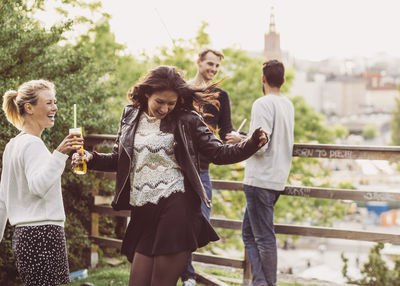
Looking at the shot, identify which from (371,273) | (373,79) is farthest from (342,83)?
(371,273)

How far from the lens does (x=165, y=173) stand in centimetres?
293

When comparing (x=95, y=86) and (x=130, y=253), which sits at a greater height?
(x=95, y=86)

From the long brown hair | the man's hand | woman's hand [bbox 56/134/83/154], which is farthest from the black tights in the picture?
the man's hand

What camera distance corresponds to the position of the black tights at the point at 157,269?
2893 mm

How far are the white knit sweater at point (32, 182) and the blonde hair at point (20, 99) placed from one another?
6.9 inches

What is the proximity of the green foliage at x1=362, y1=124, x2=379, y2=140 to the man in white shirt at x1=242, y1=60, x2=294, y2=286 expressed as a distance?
113 meters

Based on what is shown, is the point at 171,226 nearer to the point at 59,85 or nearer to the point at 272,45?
the point at 59,85

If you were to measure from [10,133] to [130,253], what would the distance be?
2191 millimetres

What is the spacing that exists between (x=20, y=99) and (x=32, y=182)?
0.55 m

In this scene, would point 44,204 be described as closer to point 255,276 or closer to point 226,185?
point 255,276

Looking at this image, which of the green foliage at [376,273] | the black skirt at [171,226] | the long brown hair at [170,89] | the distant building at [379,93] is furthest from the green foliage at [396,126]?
the black skirt at [171,226]

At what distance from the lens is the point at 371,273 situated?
8344 millimetres

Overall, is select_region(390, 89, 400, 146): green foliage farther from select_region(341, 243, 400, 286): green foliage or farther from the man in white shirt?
the man in white shirt

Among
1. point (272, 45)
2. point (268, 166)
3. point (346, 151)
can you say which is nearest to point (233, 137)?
point (268, 166)
